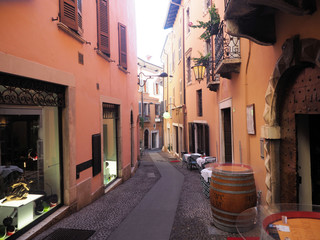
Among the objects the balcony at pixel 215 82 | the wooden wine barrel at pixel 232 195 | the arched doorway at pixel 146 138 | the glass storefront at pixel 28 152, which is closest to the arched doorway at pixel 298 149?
the wooden wine barrel at pixel 232 195

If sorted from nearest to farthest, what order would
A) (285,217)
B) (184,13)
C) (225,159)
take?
1. (285,217)
2. (225,159)
3. (184,13)

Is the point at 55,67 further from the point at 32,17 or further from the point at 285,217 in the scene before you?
the point at 285,217

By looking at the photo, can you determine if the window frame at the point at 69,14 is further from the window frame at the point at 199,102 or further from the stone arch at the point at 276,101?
the window frame at the point at 199,102

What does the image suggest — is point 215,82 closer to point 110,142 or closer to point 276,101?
point 110,142

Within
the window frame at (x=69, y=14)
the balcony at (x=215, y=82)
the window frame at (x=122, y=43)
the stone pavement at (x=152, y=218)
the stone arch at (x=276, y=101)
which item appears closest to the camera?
the stone arch at (x=276, y=101)

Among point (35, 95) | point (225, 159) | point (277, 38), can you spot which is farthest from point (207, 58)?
point (35, 95)

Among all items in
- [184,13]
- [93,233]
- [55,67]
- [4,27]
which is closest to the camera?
[4,27]

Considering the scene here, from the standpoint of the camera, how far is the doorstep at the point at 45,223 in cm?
409

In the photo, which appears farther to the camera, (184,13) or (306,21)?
(184,13)

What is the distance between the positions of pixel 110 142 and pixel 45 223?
4.41 metres

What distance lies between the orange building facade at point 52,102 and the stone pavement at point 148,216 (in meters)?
0.50

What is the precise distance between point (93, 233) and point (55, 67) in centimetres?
332

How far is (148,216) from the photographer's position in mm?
5270

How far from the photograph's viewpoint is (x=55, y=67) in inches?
194
